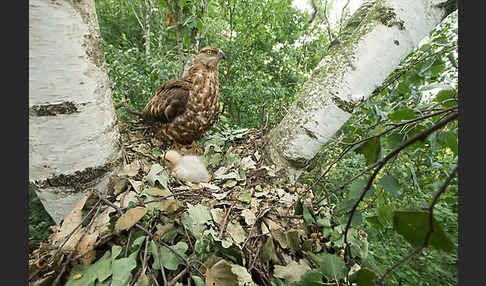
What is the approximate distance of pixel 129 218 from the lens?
58cm

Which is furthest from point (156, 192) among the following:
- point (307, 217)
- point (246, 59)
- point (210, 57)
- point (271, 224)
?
point (246, 59)

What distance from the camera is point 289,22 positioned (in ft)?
10.5

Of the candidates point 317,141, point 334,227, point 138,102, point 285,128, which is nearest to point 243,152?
point 285,128

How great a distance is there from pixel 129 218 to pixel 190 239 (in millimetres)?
188

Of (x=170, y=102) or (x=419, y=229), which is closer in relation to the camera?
(x=419, y=229)

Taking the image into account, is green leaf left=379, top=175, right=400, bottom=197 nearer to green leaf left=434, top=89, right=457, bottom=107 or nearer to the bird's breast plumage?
green leaf left=434, top=89, right=457, bottom=107

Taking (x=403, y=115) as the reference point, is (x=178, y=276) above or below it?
below

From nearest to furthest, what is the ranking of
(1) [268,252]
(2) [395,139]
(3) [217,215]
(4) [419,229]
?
(4) [419,229]
(2) [395,139]
(1) [268,252]
(3) [217,215]

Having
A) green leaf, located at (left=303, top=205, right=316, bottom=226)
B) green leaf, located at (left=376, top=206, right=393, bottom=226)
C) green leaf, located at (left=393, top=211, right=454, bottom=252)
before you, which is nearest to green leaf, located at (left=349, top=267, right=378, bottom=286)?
green leaf, located at (left=393, top=211, right=454, bottom=252)

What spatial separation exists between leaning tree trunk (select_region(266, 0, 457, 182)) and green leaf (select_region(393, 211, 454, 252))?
653mm

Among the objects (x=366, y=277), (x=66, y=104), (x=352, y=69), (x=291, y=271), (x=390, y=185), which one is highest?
(x=352, y=69)

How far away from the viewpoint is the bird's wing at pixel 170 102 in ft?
4.22

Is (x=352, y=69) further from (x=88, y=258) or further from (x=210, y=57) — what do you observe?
(x=88, y=258)

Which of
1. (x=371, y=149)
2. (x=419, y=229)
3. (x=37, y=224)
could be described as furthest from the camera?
(x=37, y=224)
